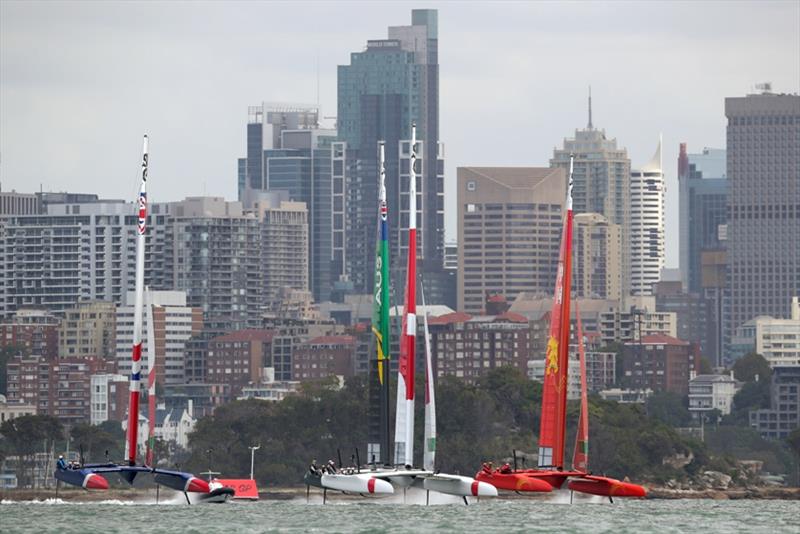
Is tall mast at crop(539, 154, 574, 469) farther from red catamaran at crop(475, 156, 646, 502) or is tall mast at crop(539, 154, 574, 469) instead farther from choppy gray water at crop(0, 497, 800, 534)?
choppy gray water at crop(0, 497, 800, 534)

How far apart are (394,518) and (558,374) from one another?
947 centimetres

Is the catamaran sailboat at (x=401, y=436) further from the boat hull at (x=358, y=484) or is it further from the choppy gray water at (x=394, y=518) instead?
the choppy gray water at (x=394, y=518)

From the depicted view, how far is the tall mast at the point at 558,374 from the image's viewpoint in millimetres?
97125

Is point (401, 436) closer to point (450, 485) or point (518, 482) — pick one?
point (450, 485)

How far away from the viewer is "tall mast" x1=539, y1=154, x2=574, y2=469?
319ft

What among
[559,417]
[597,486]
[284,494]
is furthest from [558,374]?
[284,494]

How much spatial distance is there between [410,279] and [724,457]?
9159cm

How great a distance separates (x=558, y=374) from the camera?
98188 mm

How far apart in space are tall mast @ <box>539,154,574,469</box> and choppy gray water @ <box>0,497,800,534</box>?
2252 millimetres

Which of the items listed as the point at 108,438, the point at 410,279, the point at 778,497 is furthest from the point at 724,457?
the point at 410,279

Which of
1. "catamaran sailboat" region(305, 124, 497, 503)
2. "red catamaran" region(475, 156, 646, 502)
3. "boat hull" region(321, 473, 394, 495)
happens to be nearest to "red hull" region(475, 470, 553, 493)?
"red catamaran" region(475, 156, 646, 502)

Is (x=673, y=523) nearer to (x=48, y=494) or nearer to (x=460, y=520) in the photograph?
(x=460, y=520)

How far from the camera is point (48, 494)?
160125 millimetres

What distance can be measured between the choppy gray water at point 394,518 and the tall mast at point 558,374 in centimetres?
225
